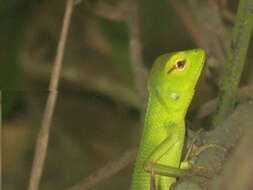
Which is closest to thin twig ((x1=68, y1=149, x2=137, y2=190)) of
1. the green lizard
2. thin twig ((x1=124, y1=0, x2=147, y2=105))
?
the green lizard

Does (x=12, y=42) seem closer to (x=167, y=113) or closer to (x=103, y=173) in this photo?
(x=103, y=173)

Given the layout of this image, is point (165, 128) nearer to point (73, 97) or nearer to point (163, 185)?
point (163, 185)

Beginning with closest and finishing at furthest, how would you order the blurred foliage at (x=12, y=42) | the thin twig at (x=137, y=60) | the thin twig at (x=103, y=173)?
the thin twig at (x=103, y=173)
the thin twig at (x=137, y=60)
the blurred foliage at (x=12, y=42)

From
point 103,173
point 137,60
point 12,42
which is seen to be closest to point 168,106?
point 103,173

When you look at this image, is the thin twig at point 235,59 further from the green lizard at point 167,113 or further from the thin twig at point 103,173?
the thin twig at point 103,173

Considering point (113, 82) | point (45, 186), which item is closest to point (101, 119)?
point (113, 82)

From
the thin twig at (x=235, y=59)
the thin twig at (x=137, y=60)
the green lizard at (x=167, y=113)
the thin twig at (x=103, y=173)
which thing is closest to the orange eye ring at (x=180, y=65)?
the green lizard at (x=167, y=113)
